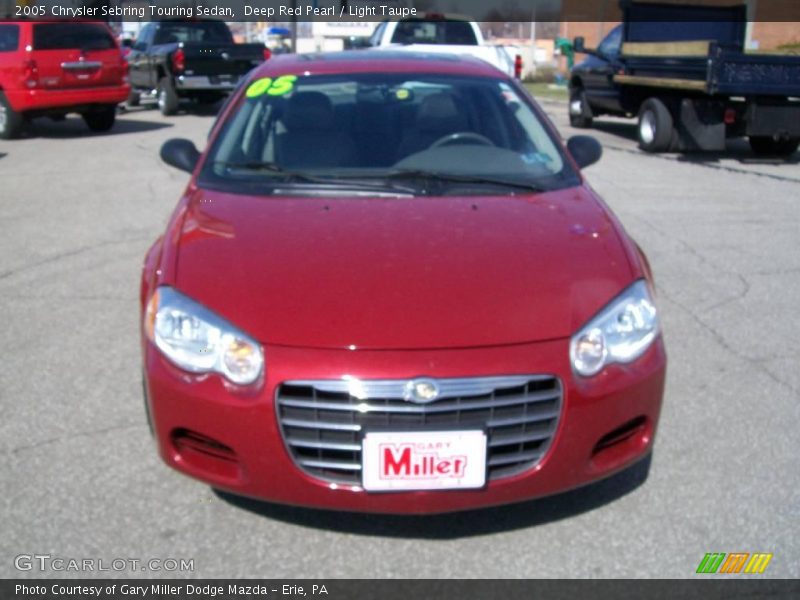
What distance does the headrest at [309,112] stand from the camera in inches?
179

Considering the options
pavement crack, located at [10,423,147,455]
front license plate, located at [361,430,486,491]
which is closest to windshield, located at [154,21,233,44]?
pavement crack, located at [10,423,147,455]

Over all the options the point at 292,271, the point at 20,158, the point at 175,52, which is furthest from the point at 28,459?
the point at 175,52

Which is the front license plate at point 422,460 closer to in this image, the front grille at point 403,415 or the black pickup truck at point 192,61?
the front grille at point 403,415

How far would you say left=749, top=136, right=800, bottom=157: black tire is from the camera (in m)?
13.9

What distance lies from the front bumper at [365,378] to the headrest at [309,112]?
1.71 metres

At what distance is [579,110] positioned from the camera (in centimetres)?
1836

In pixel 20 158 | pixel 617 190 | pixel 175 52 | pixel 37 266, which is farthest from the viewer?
pixel 175 52

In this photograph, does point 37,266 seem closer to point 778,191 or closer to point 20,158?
point 20,158

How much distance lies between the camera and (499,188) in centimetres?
416

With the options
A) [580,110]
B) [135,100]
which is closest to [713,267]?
[580,110]

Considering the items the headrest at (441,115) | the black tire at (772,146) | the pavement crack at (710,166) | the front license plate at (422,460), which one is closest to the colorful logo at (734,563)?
the front license plate at (422,460)

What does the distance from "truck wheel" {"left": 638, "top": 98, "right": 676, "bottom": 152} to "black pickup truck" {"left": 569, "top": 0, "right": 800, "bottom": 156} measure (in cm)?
1

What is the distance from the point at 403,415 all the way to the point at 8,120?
13823 mm

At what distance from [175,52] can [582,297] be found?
16906 millimetres
